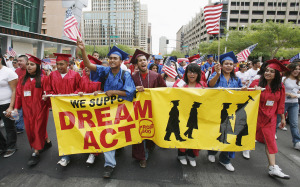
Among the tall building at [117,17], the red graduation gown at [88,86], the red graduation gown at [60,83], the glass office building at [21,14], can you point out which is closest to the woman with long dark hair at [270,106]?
the red graduation gown at [88,86]

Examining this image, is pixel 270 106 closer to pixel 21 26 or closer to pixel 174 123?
pixel 174 123

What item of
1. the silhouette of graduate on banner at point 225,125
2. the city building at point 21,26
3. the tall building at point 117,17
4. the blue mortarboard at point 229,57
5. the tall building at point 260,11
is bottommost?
the silhouette of graduate on banner at point 225,125

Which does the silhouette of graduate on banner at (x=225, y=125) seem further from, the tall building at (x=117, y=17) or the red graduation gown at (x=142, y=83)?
the tall building at (x=117, y=17)

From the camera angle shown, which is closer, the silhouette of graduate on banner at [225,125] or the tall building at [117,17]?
the silhouette of graduate on banner at [225,125]

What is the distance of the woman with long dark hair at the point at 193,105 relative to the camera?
10.8 feet

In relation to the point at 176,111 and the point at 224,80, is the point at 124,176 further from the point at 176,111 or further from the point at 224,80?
the point at 224,80

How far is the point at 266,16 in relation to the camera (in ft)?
207

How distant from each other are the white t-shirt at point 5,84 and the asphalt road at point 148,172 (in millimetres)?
1211

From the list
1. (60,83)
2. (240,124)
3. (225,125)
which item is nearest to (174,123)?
(225,125)

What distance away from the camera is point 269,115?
3223 mm

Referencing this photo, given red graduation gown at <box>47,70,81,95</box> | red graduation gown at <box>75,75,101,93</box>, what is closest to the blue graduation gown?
red graduation gown at <box>47,70,81,95</box>

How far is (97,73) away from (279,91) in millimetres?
3267

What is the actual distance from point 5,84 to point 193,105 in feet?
11.9

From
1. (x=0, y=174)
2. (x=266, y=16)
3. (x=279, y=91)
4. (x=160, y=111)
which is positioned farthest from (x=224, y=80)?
(x=266, y=16)
